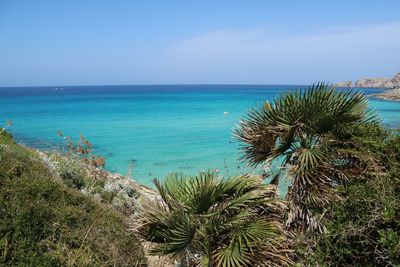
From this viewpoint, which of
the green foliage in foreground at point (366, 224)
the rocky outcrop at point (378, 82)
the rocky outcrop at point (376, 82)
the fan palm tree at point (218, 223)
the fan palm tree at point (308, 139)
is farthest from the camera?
the rocky outcrop at point (376, 82)

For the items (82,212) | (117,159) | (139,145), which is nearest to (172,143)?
(139,145)

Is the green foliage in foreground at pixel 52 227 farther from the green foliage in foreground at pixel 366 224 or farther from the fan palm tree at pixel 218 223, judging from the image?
the green foliage in foreground at pixel 366 224

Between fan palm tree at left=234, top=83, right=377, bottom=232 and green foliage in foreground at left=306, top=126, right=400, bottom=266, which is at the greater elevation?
fan palm tree at left=234, top=83, right=377, bottom=232

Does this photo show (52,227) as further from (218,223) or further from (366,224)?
(366,224)

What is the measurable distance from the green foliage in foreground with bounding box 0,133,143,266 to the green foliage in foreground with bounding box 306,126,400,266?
282cm

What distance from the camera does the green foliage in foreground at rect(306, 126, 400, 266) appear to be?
4.78m

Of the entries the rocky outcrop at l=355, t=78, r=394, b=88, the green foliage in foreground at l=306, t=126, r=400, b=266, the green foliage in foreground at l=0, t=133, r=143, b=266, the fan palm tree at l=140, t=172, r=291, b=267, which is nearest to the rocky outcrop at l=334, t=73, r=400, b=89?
the rocky outcrop at l=355, t=78, r=394, b=88

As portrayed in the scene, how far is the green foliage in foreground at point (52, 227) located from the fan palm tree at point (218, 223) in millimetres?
745

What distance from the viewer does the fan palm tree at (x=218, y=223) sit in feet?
16.5

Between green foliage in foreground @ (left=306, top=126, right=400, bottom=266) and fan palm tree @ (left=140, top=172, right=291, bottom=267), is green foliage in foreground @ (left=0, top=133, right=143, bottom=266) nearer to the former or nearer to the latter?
fan palm tree @ (left=140, top=172, right=291, bottom=267)

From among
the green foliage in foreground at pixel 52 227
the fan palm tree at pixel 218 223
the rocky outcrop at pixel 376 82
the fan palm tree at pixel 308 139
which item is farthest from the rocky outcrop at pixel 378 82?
the green foliage in foreground at pixel 52 227

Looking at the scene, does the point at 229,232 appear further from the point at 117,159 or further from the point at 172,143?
the point at 172,143

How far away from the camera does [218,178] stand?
558 centimetres

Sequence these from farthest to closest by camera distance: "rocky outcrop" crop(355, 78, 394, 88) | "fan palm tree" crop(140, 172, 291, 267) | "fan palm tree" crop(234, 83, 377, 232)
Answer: "rocky outcrop" crop(355, 78, 394, 88)
"fan palm tree" crop(234, 83, 377, 232)
"fan palm tree" crop(140, 172, 291, 267)
